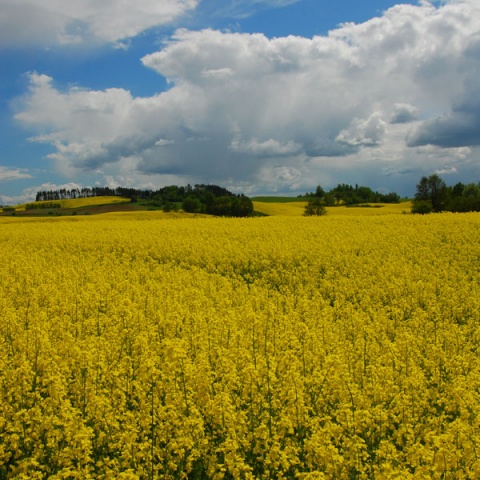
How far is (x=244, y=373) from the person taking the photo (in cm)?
603

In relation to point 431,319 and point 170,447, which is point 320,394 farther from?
point 431,319

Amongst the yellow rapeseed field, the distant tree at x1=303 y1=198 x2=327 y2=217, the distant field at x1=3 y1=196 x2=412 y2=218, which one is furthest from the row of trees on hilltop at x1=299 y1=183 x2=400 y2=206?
the yellow rapeseed field

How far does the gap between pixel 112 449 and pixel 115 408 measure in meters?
0.71

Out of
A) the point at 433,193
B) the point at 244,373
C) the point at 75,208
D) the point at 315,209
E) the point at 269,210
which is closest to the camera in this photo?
the point at 244,373

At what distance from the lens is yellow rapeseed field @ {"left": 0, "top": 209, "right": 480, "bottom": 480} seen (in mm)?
4836

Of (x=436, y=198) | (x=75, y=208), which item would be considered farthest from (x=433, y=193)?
(x=75, y=208)

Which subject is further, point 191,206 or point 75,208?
point 75,208

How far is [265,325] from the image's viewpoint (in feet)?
30.3

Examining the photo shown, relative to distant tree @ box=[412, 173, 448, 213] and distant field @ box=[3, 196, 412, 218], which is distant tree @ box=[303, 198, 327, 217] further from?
distant tree @ box=[412, 173, 448, 213]

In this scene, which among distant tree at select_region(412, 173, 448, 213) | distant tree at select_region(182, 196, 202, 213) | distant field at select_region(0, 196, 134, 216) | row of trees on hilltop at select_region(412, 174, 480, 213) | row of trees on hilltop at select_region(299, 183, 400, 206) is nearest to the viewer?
row of trees on hilltop at select_region(412, 174, 480, 213)

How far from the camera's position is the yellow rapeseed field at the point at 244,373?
4.84 metres

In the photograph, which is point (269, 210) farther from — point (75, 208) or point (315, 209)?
point (75, 208)

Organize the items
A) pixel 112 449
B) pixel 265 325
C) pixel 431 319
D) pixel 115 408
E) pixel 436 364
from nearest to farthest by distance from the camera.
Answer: pixel 112 449
pixel 115 408
pixel 436 364
pixel 265 325
pixel 431 319

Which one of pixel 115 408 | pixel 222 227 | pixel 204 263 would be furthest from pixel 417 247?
pixel 115 408
